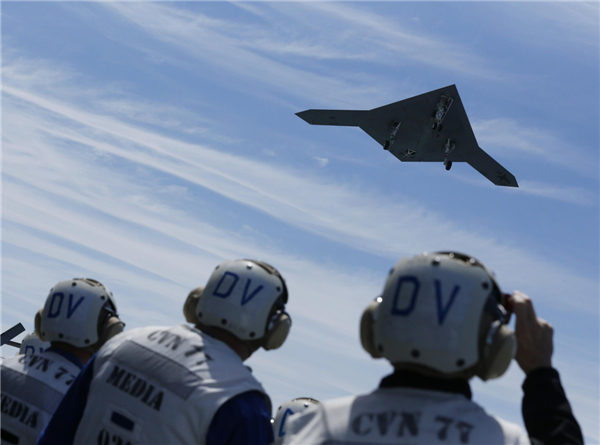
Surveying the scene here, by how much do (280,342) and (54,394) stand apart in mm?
2883

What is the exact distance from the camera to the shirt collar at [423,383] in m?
3.25

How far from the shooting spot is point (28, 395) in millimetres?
6750

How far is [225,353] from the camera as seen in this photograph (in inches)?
202

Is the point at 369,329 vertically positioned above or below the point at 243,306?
above

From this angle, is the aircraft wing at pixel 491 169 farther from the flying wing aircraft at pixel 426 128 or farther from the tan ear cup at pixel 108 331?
the tan ear cup at pixel 108 331

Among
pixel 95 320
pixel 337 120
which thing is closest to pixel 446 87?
pixel 337 120

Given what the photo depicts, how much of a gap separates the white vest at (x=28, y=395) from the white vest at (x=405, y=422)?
15.0ft

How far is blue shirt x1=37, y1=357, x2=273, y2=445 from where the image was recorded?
4520 mm

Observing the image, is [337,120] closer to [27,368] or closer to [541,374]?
[27,368]

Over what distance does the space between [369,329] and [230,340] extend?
226 centimetres

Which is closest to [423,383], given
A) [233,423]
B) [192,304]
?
[233,423]

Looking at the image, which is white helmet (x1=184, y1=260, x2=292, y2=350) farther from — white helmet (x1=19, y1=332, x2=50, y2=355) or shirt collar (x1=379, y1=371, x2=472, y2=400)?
white helmet (x1=19, y1=332, x2=50, y2=355)

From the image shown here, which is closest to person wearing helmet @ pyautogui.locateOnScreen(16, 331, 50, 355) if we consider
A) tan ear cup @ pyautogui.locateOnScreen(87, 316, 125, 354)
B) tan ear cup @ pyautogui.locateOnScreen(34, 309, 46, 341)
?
tan ear cup @ pyautogui.locateOnScreen(34, 309, 46, 341)

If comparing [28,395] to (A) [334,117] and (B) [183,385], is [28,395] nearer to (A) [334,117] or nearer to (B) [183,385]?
(B) [183,385]
